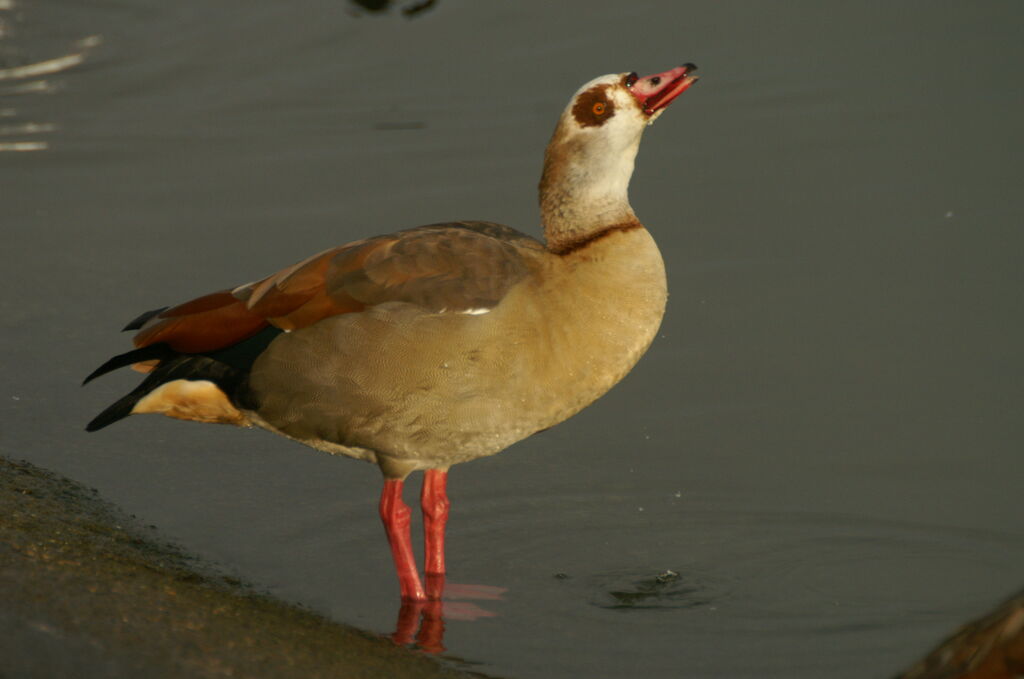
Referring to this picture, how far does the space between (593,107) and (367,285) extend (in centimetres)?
114

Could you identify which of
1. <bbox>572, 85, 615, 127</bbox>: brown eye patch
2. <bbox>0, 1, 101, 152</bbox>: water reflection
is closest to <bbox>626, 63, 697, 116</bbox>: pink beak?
<bbox>572, 85, 615, 127</bbox>: brown eye patch

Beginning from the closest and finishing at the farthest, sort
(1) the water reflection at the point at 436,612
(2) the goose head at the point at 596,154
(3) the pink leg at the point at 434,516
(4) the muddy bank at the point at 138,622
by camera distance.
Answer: (4) the muddy bank at the point at 138,622, (1) the water reflection at the point at 436,612, (2) the goose head at the point at 596,154, (3) the pink leg at the point at 434,516

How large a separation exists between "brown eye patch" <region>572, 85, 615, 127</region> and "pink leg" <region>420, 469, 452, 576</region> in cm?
155

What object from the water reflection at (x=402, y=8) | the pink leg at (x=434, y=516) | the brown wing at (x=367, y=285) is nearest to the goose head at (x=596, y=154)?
the brown wing at (x=367, y=285)

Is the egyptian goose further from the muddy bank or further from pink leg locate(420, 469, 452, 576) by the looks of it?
the muddy bank

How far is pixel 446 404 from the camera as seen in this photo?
5379 millimetres

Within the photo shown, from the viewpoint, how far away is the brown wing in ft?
17.7

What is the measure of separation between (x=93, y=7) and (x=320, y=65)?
351 cm

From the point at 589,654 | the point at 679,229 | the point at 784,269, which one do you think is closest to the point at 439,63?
the point at 679,229

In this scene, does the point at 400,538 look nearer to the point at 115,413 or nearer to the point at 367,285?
the point at 367,285

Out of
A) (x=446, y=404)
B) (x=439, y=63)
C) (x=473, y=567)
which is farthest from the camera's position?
(x=439, y=63)

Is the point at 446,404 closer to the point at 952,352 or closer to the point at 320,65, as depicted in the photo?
the point at 952,352

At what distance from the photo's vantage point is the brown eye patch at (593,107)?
5664 millimetres

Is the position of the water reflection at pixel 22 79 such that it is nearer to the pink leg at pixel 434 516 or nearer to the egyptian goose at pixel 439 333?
the egyptian goose at pixel 439 333
